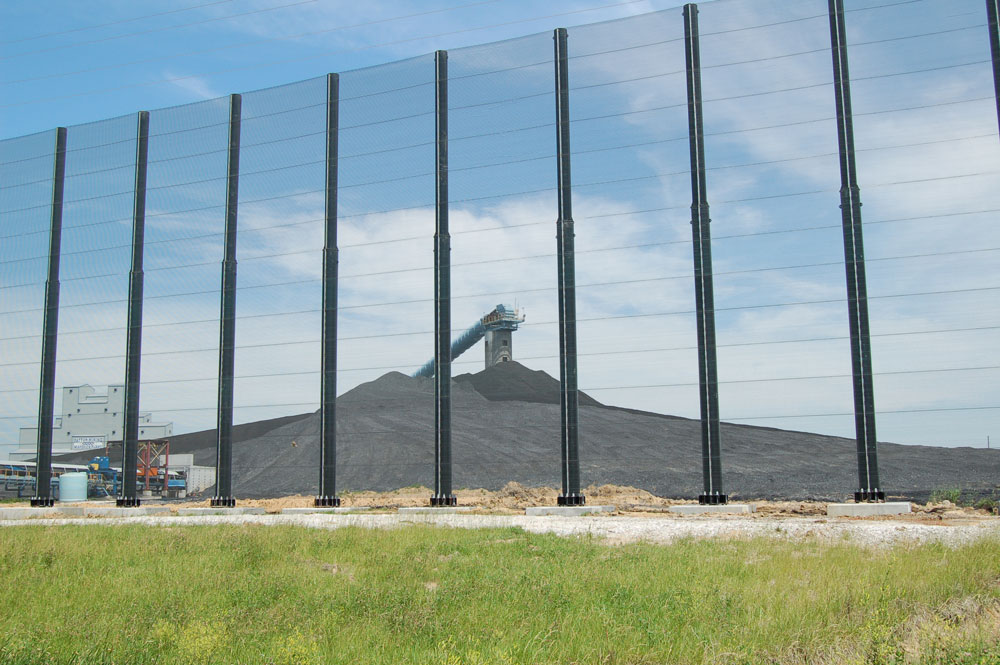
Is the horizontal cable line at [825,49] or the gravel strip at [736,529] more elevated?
the horizontal cable line at [825,49]

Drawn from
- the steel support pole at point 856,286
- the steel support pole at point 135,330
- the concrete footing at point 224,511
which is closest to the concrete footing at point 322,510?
the concrete footing at point 224,511

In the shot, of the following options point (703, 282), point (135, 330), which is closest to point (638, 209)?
point (703, 282)

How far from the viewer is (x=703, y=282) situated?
23781mm

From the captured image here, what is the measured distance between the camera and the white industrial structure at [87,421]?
31625 mm

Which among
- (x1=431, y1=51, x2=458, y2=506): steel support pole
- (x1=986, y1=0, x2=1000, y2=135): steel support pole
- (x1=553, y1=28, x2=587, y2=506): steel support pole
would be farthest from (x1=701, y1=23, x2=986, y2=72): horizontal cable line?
(x1=431, y1=51, x2=458, y2=506): steel support pole

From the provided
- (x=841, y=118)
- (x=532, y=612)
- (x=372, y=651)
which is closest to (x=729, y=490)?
(x=841, y=118)

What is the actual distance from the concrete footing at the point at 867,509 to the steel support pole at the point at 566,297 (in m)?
6.64

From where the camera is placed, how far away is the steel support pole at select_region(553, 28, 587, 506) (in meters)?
24.2

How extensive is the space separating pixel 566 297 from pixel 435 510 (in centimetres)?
703

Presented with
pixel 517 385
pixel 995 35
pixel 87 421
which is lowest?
pixel 87 421

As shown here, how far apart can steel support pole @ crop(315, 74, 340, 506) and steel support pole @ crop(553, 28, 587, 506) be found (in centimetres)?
711

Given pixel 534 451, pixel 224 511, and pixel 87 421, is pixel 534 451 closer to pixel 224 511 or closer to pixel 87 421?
pixel 224 511

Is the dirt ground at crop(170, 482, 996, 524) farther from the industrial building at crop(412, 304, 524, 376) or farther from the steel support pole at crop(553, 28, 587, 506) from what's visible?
the industrial building at crop(412, 304, 524, 376)

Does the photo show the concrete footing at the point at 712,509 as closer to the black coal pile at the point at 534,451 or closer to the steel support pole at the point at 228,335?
the black coal pile at the point at 534,451
